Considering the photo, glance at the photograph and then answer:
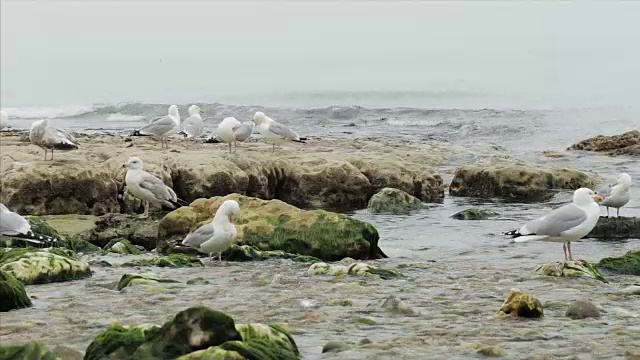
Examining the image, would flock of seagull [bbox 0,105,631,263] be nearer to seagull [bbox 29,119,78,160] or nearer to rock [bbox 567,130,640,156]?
seagull [bbox 29,119,78,160]

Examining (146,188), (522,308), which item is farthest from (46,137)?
(522,308)

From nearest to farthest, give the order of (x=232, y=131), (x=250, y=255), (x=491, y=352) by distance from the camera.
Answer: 1. (x=491, y=352)
2. (x=250, y=255)
3. (x=232, y=131)

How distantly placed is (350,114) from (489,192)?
77.8ft

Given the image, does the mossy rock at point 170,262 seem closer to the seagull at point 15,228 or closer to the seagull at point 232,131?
the seagull at point 15,228

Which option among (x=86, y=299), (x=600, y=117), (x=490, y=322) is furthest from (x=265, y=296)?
(x=600, y=117)

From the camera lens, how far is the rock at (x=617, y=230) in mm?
11406

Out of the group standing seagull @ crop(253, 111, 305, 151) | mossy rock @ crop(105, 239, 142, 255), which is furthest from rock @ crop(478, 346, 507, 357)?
standing seagull @ crop(253, 111, 305, 151)

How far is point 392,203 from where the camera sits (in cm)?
1406

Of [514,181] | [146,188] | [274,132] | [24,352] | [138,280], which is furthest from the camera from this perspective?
[274,132]

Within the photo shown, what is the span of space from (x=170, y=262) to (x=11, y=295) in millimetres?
2725

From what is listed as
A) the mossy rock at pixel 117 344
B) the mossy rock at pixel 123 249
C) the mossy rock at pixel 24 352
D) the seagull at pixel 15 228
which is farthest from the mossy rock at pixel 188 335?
the mossy rock at pixel 123 249

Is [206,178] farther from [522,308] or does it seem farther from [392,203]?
[522,308]

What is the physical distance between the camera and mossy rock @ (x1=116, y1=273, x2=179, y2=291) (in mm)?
7285

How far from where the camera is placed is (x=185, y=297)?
6.94m
